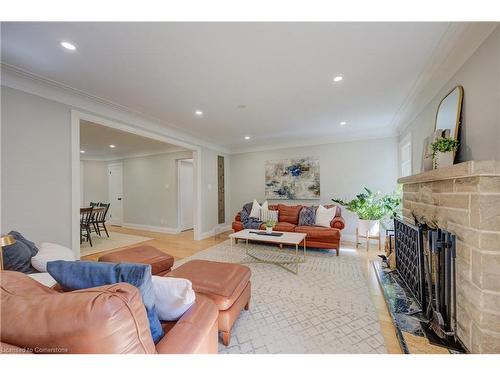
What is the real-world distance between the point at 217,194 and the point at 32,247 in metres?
4.02

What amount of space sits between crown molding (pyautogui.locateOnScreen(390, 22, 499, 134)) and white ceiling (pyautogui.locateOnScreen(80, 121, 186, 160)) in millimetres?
4376

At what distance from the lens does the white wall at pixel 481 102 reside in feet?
4.68

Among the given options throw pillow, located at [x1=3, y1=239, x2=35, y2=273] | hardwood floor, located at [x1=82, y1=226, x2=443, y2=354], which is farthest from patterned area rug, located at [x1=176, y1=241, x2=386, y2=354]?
throw pillow, located at [x1=3, y1=239, x2=35, y2=273]

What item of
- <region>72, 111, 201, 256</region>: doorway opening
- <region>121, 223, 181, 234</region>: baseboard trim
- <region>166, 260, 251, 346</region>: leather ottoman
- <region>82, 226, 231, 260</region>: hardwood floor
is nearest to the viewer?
<region>166, 260, 251, 346</region>: leather ottoman

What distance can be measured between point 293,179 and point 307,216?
1243 mm

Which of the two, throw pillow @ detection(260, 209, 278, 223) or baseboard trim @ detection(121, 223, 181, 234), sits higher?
throw pillow @ detection(260, 209, 278, 223)

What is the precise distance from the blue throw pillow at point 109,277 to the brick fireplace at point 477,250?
1905 mm

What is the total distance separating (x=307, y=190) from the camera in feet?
16.6

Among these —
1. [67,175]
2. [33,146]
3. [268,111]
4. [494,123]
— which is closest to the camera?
[494,123]

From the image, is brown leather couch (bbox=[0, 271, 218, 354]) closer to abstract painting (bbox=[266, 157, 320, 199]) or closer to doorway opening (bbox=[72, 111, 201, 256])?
doorway opening (bbox=[72, 111, 201, 256])

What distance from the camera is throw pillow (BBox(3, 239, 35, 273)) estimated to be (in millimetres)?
1646
